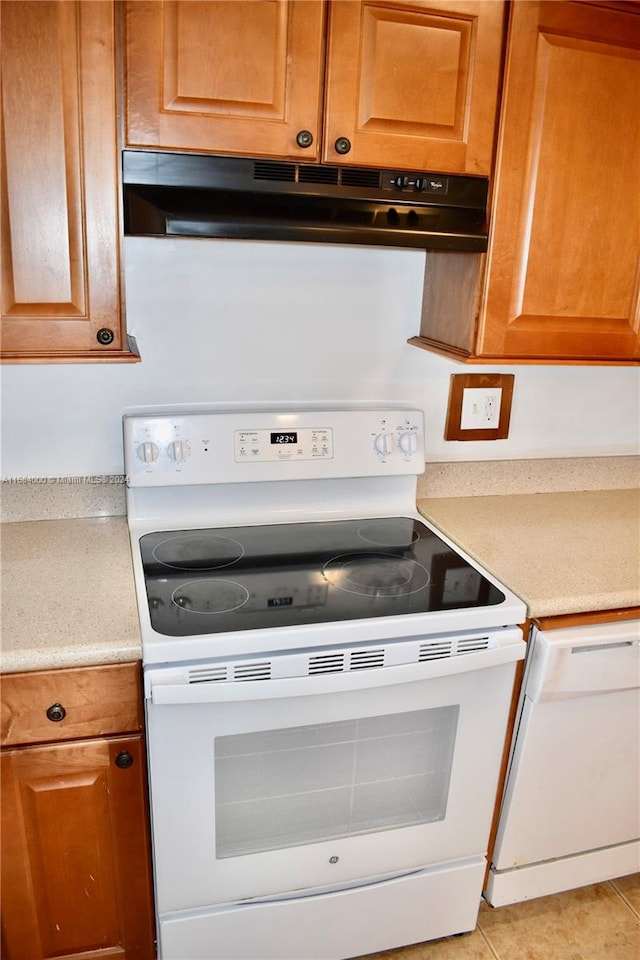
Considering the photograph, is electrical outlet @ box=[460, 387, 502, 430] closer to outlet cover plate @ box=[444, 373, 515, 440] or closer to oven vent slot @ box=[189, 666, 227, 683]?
outlet cover plate @ box=[444, 373, 515, 440]

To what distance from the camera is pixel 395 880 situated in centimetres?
152

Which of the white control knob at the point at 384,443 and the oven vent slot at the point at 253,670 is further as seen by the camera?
the white control knob at the point at 384,443

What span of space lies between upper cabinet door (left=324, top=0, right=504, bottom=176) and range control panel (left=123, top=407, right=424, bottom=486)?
0.60 meters

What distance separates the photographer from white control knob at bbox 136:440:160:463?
163 cm

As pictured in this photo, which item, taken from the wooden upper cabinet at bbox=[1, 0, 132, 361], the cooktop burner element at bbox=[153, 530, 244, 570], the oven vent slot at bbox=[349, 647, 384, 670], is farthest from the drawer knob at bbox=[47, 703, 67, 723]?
the wooden upper cabinet at bbox=[1, 0, 132, 361]

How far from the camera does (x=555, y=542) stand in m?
1.74

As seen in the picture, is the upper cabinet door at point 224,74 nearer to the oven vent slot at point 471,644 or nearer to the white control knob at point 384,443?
the white control knob at point 384,443

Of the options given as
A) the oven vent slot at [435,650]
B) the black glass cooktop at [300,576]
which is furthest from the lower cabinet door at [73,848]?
the oven vent slot at [435,650]

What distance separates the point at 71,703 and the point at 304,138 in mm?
1129

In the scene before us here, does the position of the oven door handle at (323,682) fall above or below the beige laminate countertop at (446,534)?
below

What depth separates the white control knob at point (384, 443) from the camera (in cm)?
179

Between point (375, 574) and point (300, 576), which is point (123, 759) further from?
point (375, 574)

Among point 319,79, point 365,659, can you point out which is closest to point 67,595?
point 365,659

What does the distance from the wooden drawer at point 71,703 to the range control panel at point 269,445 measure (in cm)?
52
